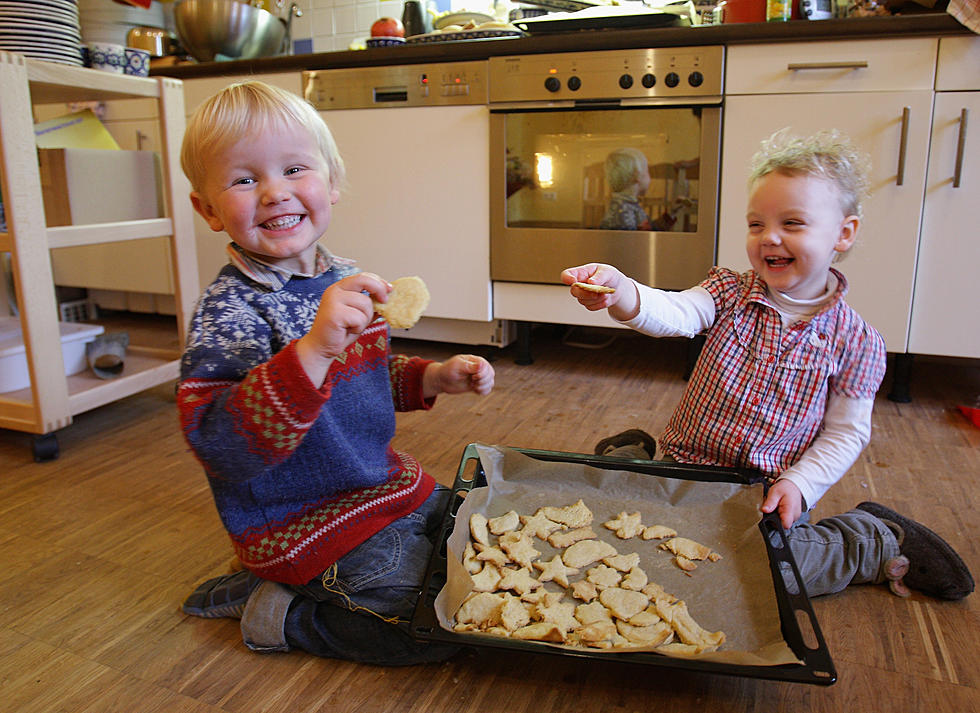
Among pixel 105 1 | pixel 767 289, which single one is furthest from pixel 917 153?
pixel 105 1

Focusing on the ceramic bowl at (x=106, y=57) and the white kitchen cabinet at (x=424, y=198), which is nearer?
the ceramic bowl at (x=106, y=57)

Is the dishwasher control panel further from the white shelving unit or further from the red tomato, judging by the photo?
the white shelving unit

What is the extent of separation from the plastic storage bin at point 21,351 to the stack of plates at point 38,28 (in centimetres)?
62

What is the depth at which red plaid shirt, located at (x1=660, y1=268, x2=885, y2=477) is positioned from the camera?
1164mm

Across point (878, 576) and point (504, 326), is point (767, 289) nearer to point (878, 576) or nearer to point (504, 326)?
point (878, 576)

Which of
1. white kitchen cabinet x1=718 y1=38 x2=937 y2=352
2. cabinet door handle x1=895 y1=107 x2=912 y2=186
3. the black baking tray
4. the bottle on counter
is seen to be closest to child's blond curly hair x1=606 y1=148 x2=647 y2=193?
white kitchen cabinet x1=718 y1=38 x2=937 y2=352

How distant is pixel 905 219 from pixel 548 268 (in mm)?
916

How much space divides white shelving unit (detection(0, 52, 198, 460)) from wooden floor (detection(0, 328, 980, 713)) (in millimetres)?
104

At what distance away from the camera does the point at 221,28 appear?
2.62 metres

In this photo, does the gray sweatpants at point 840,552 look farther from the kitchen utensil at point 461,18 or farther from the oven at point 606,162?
the kitchen utensil at point 461,18

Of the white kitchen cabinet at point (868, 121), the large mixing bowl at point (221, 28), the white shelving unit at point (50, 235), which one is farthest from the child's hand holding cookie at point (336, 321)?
the large mixing bowl at point (221, 28)

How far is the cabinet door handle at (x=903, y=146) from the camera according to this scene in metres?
1.83

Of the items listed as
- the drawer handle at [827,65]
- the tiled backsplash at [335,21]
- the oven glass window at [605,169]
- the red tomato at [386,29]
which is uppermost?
the tiled backsplash at [335,21]

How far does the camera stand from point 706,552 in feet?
3.51
